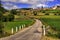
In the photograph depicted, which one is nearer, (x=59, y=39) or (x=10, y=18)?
(x=59, y=39)

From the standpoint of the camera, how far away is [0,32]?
93.5ft

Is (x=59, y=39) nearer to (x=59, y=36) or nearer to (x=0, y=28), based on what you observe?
(x=59, y=36)

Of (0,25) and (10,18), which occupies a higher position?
(0,25)

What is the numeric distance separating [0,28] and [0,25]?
0.44m

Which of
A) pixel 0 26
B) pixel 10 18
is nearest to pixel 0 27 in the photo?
pixel 0 26

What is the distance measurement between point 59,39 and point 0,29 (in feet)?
33.8

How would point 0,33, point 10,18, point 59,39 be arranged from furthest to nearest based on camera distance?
point 10,18 < point 0,33 < point 59,39

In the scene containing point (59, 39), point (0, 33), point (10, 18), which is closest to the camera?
point (59, 39)

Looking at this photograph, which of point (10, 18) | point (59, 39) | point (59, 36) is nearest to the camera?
point (59, 39)

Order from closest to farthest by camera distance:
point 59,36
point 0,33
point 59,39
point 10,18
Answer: point 59,39 < point 59,36 < point 0,33 < point 10,18

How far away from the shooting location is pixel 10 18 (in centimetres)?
8175

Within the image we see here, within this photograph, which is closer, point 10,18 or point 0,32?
point 0,32

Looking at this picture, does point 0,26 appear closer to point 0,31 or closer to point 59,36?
point 0,31

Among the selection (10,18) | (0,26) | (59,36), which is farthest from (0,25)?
(10,18)
